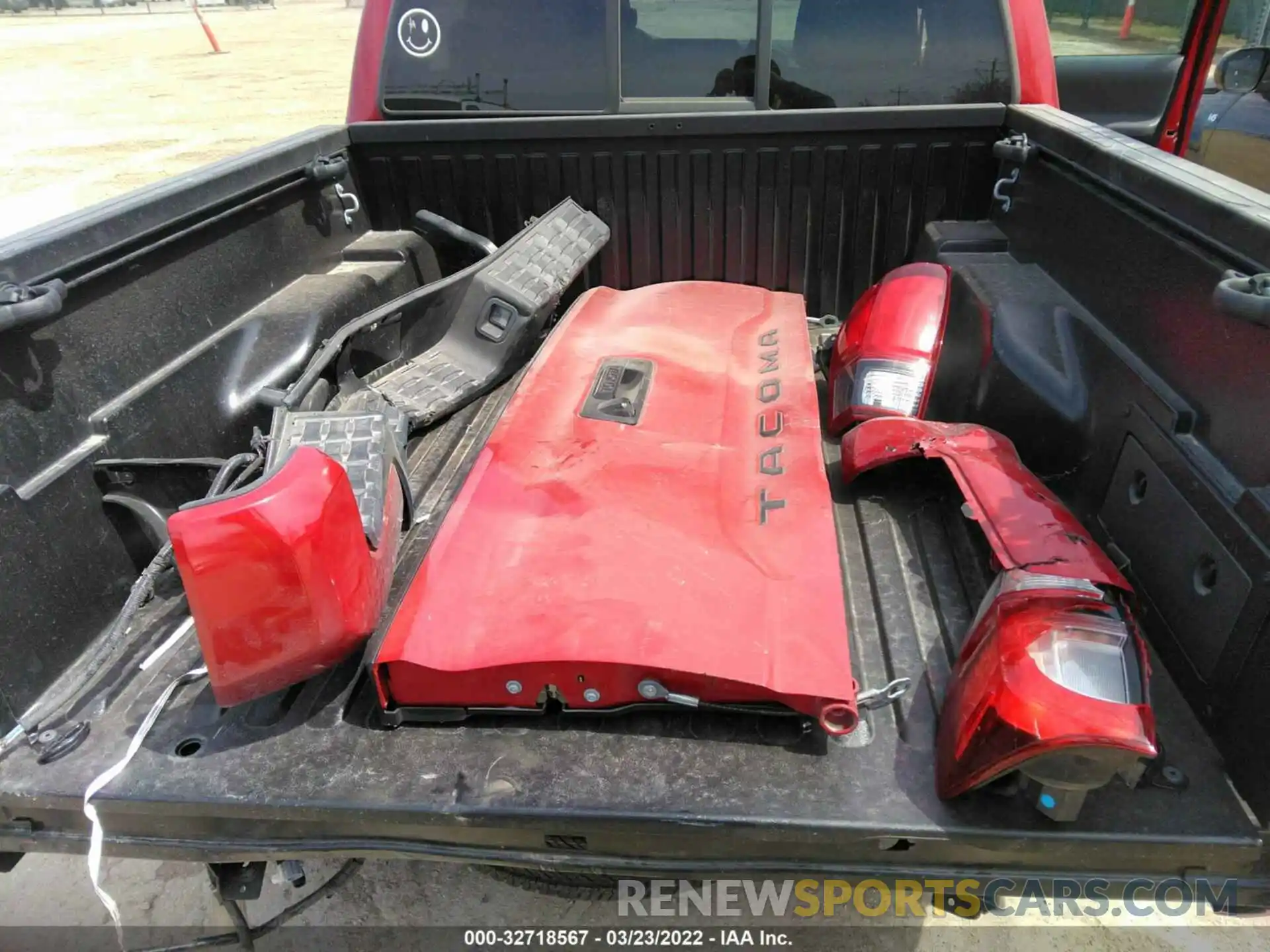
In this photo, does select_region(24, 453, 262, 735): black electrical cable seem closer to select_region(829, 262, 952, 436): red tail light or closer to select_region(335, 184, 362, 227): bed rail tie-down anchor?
select_region(335, 184, 362, 227): bed rail tie-down anchor

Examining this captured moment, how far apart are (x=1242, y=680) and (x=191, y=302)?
2.26 m

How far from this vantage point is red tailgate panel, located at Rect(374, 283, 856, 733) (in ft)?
5.11

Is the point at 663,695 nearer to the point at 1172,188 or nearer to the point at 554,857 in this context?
the point at 554,857

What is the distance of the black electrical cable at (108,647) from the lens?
162cm

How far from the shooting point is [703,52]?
2.92m

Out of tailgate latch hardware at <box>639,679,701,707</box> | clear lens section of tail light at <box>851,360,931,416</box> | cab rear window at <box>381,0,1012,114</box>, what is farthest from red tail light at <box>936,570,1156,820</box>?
cab rear window at <box>381,0,1012,114</box>

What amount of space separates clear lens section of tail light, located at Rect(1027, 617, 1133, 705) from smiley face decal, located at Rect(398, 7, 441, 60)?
104 inches

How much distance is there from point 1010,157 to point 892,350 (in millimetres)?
762

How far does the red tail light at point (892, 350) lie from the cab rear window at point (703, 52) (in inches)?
27.0

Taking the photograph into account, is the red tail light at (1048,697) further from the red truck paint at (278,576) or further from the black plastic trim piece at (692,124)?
the black plastic trim piece at (692,124)

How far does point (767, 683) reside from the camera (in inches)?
59.6

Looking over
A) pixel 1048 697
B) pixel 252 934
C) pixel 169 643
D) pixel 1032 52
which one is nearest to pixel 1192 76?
pixel 1032 52

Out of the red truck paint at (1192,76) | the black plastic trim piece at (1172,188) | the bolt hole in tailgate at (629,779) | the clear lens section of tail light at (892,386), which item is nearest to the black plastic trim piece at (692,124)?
the black plastic trim piece at (1172,188)

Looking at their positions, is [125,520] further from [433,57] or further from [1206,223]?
[1206,223]
